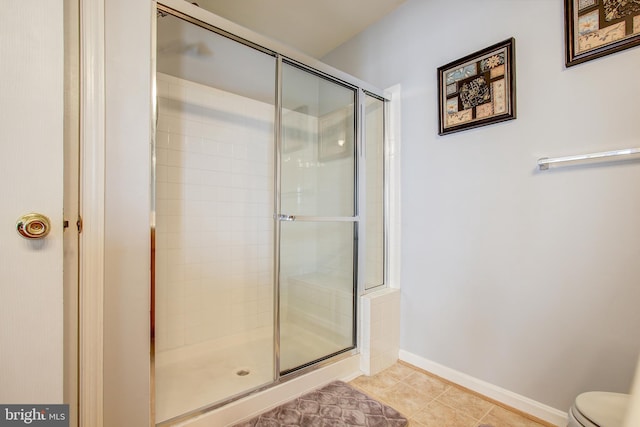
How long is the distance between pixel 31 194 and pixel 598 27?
230 centimetres

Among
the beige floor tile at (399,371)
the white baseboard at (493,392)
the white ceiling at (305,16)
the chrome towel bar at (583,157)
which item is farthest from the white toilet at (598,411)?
the white ceiling at (305,16)

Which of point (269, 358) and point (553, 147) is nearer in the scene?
point (553, 147)

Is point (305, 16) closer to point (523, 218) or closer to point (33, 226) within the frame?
point (523, 218)

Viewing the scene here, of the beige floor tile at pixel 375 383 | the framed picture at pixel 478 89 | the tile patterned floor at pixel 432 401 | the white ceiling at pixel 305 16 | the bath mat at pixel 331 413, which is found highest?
the white ceiling at pixel 305 16

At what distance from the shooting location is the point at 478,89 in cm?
166

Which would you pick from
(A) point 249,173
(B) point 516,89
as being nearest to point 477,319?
(B) point 516,89

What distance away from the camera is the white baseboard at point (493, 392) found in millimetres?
1391

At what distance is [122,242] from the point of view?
109 cm

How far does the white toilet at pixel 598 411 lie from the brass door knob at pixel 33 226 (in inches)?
70.2

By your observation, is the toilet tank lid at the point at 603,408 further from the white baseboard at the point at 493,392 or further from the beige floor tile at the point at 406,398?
the beige floor tile at the point at 406,398

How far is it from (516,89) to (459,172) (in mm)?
510

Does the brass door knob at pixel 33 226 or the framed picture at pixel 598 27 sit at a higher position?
the framed picture at pixel 598 27

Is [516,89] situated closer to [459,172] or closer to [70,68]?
[459,172]

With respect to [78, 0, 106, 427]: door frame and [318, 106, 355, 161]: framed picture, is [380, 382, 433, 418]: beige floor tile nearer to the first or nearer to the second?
[78, 0, 106, 427]: door frame
